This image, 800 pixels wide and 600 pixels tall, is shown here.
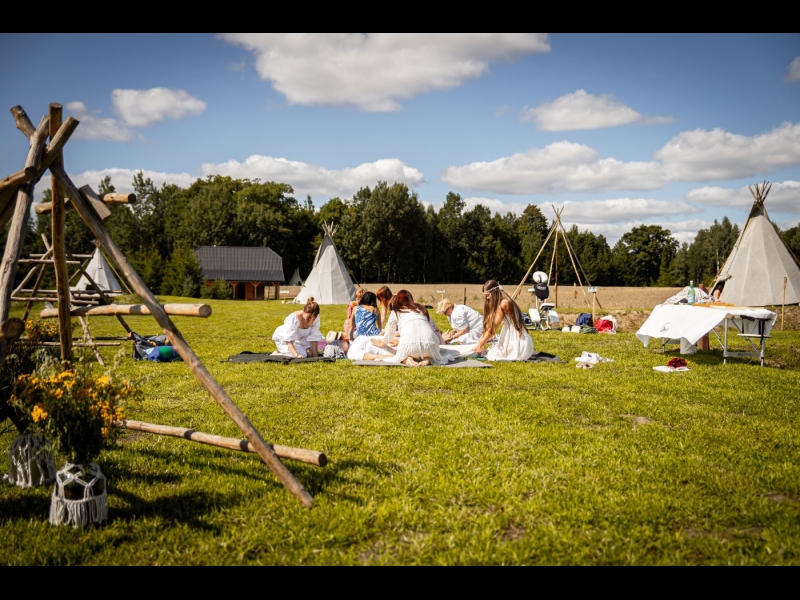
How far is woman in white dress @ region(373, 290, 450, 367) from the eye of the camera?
930 centimetres

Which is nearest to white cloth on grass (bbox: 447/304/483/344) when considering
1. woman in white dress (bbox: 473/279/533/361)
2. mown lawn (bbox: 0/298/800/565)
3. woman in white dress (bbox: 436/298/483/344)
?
woman in white dress (bbox: 436/298/483/344)

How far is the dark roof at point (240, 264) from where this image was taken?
4481 centimetres

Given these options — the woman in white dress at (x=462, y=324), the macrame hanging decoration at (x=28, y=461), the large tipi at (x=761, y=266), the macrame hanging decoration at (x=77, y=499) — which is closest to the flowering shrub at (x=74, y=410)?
the macrame hanging decoration at (x=77, y=499)

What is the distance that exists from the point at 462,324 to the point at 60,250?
859 centimetres

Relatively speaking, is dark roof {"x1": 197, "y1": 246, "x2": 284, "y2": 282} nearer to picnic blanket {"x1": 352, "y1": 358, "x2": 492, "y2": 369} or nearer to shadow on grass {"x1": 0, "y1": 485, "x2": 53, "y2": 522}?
picnic blanket {"x1": 352, "y1": 358, "x2": 492, "y2": 369}

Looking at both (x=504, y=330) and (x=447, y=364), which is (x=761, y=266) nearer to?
(x=504, y=330)

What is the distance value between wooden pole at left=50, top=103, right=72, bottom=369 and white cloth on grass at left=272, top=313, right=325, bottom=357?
18.7 ft

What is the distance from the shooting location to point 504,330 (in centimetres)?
1017

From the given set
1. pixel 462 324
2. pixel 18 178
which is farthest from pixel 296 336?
pixel 18 178

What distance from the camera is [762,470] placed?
172 inches

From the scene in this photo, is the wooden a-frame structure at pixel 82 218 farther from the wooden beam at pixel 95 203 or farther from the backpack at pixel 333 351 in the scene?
the backpack at pixel 333 351

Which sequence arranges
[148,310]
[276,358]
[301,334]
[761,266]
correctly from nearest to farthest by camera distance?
1. [148,310]
2. [276,358]
3. [301,334]
4. [761,266]
